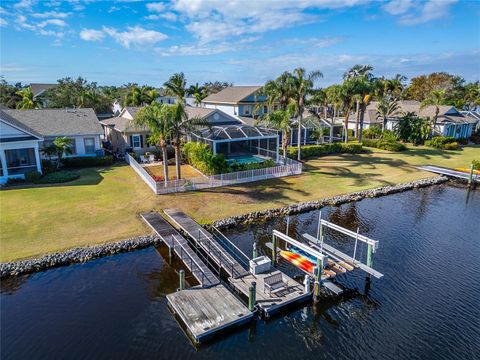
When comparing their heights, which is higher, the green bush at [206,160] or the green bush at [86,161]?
the green bush at [206,160]

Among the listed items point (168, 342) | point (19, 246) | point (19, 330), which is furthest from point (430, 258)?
point (19, 246)

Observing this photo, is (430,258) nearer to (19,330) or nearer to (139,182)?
(19,330)

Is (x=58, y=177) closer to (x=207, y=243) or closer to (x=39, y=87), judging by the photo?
(x=207, y=243)

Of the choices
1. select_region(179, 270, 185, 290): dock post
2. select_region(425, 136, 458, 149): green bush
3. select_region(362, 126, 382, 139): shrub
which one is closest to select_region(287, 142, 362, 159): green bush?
select_region(362, 126, 382, 139): shrub

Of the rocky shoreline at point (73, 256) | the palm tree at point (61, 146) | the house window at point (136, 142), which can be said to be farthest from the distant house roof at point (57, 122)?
the rocky shoreline at point (73, 256)

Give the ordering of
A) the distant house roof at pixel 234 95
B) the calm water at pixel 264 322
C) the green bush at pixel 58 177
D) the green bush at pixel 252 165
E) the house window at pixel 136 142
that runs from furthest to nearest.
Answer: the distant house roof at pixel 234 95 → the house window at pixel 136 142 → the green bush at pixel 252 165 → the green bush at pixel 58 177 → the calm water at pixel 264 322

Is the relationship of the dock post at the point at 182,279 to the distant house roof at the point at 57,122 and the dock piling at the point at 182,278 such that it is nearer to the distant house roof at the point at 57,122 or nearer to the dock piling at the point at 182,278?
the dock piling at the point at 182,278
